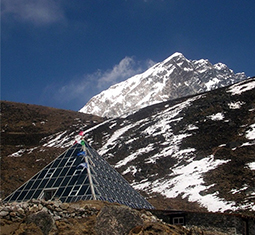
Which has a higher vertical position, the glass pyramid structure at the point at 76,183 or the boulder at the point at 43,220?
the glass pyramid structure at the point at 76,183

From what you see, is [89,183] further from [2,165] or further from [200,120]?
[200,120]

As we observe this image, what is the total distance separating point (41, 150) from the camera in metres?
95.3

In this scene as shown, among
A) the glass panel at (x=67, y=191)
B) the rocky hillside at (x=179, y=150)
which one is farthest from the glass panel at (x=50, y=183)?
the rocky hillside at (x=179, y=150)

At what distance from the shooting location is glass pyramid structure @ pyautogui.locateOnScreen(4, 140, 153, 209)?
23.5m

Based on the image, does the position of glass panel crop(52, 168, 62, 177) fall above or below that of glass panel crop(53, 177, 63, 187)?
above

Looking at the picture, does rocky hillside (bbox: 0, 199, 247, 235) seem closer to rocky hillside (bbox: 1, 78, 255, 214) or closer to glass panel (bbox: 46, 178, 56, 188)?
glass panel (bbox: 46, 178, 56, 188)

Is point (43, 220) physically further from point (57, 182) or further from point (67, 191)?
point (57, 182)

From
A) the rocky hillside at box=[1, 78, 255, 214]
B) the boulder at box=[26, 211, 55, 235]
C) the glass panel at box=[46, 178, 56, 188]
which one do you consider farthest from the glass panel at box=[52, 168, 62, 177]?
the rocky hillside at box=[1, 78, 255, 214]

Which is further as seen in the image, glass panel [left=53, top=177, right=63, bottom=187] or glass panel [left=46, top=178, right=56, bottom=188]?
glass panel [left=46, top=178, right=56, bottom=188]

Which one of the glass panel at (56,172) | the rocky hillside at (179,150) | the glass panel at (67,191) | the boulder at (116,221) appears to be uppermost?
the rocky hillside at (179,150)

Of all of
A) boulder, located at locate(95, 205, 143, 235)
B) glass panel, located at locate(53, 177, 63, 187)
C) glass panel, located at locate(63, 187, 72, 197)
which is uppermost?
glass panel, located at locate(53, 177, 63, 187)

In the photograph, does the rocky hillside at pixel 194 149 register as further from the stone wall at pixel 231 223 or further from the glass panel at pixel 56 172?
the glass panel at pixel 56 172

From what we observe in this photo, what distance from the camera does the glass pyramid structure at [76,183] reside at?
23.5 meters

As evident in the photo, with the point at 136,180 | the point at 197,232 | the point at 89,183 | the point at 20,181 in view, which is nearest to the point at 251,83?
the point at 136,180
